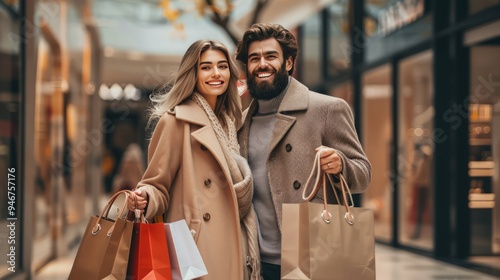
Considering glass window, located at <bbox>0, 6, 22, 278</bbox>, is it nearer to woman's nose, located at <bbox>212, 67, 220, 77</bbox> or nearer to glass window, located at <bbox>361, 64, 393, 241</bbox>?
woman's nose, located at <bbox>212, 67, 220, 77</bbox>

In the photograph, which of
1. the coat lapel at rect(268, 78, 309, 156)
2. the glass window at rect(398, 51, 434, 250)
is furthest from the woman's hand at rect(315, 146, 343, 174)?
the glass window at rect(398, 51, 434, 250)

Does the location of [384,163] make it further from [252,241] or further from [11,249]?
[252,241]

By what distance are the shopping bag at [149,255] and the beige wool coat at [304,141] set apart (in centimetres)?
50

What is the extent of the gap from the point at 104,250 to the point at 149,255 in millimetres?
178

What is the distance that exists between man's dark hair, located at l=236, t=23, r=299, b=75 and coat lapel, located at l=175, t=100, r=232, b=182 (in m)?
0.32

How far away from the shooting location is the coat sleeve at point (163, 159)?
3.00 meters

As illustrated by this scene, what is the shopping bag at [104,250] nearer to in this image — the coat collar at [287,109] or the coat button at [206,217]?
the coat button at [206,217]

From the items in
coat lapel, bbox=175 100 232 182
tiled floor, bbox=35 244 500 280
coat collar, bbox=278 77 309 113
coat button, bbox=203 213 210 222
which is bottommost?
tiled floor, bbox=35 244 500 280

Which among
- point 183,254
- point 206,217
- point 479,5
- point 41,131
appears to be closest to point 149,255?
point 183,254

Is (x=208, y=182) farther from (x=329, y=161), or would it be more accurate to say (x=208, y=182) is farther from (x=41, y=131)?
(x=41, y=131)

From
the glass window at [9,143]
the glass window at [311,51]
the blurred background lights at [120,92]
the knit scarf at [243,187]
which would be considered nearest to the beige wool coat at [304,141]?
the knit scarf at [243,187]

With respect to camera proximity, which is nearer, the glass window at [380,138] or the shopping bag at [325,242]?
the shopping bag at [325,242]

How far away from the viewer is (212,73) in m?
3.08

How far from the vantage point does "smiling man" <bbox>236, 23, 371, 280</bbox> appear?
9.98 ft
